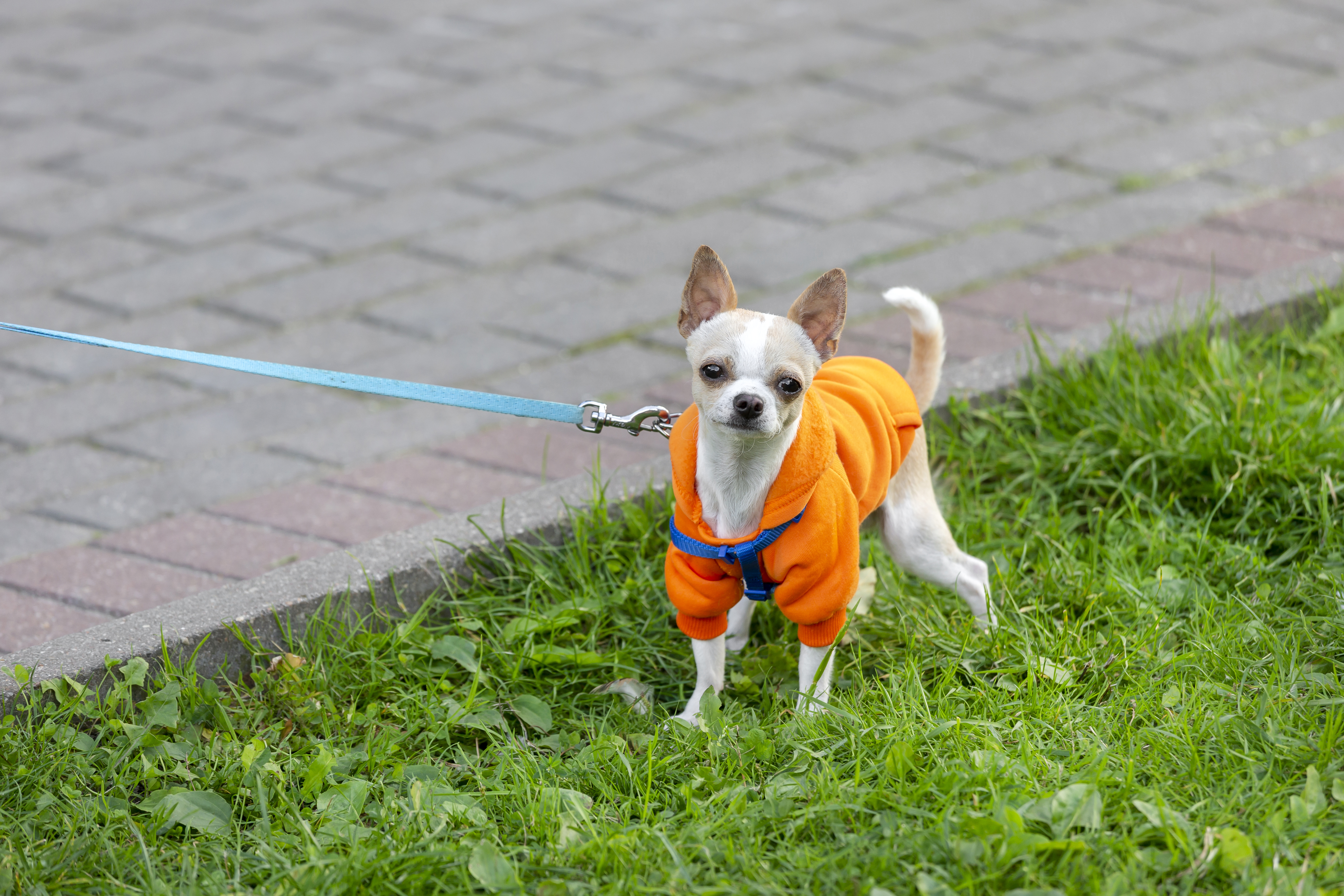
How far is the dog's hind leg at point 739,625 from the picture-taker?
294 cm

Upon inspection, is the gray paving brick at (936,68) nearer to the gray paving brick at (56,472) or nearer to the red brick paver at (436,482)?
the red brick paver at (436,482)

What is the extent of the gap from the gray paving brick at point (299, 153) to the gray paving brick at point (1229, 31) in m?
3.27

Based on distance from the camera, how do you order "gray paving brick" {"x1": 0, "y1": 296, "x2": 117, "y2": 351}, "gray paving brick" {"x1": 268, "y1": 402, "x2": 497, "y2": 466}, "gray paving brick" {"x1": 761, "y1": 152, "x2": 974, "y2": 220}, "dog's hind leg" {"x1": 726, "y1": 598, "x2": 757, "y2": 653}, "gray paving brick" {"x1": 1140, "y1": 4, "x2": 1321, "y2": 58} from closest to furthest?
"dog's hind leg" {"x1": 726, "y1": 598, "x2": 757, "y2": 653}
"gray paving brick" {"x1": 268, "y1": 402, "x2": 497, "y2": 466}
"gray paving brick" {"x1": 0, "y1": 296, "x2": 117, "y2": 351}
"gray paving brick" {"x1": 761, "y1": 152, "x2": 974, "y2": 220}
"gray paving brick" {"x1": 1140, "y1": 4, "x2": 1321, "y2": 58}

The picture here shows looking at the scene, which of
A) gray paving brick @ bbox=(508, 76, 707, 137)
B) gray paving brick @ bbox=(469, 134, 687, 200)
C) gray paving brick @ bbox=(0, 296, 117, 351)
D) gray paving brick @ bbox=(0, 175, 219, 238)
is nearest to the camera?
gray paving brick @ bbox=(0, 296, 117, 351)

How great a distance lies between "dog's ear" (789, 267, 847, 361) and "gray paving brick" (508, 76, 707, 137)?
3.09 m

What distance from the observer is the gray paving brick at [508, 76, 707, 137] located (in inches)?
216

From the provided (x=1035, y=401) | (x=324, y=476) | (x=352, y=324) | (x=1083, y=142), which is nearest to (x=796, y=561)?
(x=1035, y=401)

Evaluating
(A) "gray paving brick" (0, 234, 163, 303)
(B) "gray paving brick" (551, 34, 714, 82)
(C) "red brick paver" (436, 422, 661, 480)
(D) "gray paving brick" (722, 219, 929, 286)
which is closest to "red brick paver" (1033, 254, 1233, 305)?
(D) "gray paving brick" (722, 219, 929, 286)

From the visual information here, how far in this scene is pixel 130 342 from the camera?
163 inches

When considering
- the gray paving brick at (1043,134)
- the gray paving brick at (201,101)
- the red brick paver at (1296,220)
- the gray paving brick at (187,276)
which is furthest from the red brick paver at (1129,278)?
the gray paving brick at (201,101)

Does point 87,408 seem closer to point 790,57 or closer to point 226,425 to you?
point 226,425

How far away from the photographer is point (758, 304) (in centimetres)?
424

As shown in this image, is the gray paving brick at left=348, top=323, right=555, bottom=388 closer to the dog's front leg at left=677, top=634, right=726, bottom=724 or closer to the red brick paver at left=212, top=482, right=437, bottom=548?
the red brick paver at left=212, top=482, right=437, bottom=548

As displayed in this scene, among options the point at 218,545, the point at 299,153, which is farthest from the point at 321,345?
the point at 299,153
